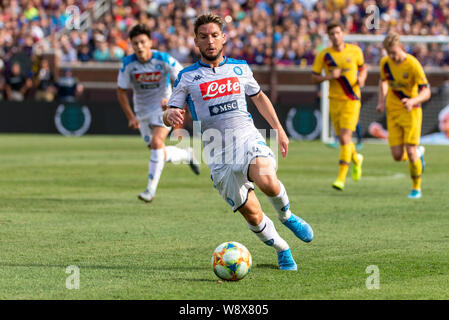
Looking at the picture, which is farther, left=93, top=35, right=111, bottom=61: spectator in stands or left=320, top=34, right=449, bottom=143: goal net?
left=93, top=35, right=111, bottom=61: spectator in stands

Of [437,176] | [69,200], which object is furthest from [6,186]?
[437,176]

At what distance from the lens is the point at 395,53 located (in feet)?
43.2

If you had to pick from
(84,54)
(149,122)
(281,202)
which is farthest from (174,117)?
(84,54)

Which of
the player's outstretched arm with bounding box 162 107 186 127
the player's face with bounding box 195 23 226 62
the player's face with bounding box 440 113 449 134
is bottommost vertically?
the player's face with bounding box 440 113 449 134

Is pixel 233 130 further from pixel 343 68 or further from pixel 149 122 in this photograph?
pixel 343 68

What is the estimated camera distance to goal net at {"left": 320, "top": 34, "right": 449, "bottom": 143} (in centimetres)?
2552

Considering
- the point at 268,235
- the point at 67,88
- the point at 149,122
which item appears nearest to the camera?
the point at 268,235

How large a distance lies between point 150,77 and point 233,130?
5.41 meters

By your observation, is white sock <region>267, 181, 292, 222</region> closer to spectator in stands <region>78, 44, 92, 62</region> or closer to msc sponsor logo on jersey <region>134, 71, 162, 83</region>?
msc sponsor logo on jersey <region>134, 71, 162, 83</region>

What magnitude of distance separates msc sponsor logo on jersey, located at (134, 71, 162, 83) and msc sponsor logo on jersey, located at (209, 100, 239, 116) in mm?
5241

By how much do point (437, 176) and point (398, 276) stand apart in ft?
32.4

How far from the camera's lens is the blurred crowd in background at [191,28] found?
3080 cm

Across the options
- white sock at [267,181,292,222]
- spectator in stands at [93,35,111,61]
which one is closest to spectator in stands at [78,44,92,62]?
spectator in stands at [93,35,111,61]
